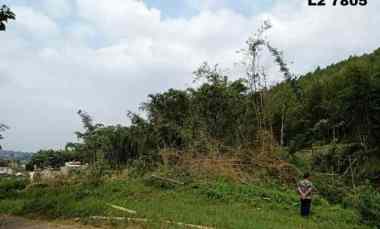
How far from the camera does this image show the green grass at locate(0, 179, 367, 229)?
35.1ft

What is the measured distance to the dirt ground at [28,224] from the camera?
1069 cm

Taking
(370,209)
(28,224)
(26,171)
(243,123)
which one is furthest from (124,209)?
(26,171)

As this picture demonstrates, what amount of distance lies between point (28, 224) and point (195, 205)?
4.63 m

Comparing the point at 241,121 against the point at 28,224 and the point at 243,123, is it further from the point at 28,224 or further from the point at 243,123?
the point at 28,224

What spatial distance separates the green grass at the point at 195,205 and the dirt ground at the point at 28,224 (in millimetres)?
552

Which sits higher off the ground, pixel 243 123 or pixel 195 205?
pixel 243 123

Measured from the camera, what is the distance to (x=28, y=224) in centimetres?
1165

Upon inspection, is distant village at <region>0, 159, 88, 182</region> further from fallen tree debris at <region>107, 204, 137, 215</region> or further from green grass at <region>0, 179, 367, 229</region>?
fallen tree debris at <region>107, 204, 137, 215</region>

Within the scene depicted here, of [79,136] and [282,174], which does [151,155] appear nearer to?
[282,174]

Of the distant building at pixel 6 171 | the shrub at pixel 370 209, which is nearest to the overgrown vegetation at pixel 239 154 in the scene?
the shrub at pixel 370 209

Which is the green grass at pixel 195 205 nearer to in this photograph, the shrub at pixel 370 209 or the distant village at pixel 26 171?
the shrub at pixel 370 209

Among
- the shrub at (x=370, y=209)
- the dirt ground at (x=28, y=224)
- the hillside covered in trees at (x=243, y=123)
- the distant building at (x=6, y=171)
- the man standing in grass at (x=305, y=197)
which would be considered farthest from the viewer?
the distant building at (x=6, y=171)

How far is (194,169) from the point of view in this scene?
17.0 metres

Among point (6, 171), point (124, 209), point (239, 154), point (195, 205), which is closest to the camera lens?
point (124, 209)
